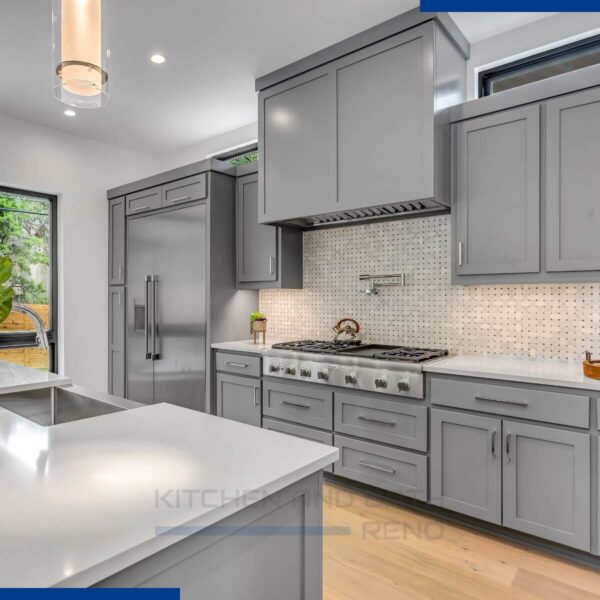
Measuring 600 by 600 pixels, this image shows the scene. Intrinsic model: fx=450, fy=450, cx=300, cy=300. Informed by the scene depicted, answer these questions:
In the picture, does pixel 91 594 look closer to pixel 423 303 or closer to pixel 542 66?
pixel 423 303

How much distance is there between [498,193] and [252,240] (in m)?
1.90

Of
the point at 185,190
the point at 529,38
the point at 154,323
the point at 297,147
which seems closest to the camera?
the point at 529,38

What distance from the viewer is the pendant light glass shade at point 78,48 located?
1.14 metres

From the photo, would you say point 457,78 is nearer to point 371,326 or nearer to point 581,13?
point 581,13

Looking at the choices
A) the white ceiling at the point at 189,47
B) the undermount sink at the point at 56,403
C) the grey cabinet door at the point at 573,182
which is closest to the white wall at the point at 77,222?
the white ceiling at the point at 189,47

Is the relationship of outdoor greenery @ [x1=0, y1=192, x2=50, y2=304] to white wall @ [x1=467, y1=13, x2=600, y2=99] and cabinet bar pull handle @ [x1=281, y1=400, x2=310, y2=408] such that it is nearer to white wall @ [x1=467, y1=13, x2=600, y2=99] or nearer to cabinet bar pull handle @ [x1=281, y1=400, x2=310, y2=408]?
cabinet bar pull handle @ [x1=281, y1=400, x2=310, y2=408]

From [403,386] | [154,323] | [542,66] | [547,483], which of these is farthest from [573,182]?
[154,323]

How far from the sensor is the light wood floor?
1.93 m

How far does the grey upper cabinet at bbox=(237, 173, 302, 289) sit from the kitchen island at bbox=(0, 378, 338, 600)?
2354 millimetres

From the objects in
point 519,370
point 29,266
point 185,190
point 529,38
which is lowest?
point 519,370

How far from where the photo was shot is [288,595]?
1012 mm

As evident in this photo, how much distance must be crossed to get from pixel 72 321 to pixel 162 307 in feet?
A: 3.52

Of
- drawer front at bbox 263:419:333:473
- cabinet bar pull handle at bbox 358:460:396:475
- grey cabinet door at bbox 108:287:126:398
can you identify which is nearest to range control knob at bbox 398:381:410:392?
cabinet bar pull handle at bbox 358:460:396:475

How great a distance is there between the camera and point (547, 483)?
84.0 inches
